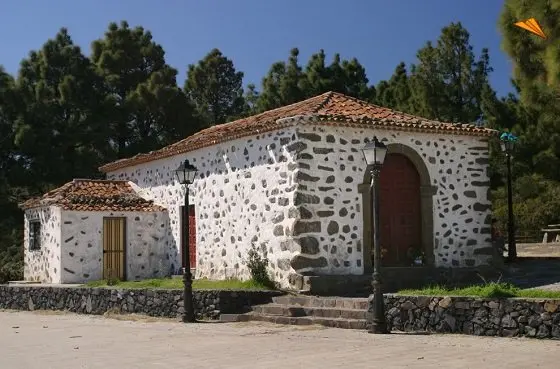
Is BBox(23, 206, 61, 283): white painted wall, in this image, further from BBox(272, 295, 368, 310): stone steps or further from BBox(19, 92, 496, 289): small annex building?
BBox(272, 295, 368, 310): stone steps

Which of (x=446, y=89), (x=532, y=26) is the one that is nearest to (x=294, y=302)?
(x=532, y=26)

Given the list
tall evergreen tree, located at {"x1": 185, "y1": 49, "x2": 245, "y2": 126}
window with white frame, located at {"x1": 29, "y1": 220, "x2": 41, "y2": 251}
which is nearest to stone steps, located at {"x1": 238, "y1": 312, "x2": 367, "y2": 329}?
window with white frame, located at {"x1": 29, "y1": 220, "x2": 41, "y2": 251}

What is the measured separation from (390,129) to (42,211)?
36.9 ft

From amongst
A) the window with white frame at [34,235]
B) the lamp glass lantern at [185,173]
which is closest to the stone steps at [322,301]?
the lamp glass lantern at [185,173]

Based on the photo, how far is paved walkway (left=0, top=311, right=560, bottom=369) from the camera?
9008 mm

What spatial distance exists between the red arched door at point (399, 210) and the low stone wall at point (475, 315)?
5.13 meters

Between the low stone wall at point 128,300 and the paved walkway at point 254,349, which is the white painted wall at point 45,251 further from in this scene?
the paved walkway at point 254,349

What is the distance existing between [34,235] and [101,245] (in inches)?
115

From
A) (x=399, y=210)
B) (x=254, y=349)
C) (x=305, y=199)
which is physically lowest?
(x=254, y=349)

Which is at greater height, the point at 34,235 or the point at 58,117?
the point at 58,117

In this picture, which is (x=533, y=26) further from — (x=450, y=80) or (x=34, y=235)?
(x=450, y=80)

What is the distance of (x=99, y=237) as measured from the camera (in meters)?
21.5

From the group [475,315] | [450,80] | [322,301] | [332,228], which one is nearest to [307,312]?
[322,301]

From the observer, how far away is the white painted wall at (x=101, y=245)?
835 inches
